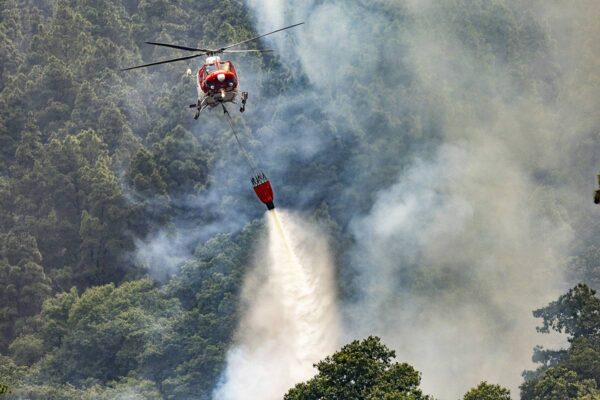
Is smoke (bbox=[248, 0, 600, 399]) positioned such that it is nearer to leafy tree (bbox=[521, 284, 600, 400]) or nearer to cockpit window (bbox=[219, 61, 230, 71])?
leafy tree (bbox=[521, 284, 600, 400])

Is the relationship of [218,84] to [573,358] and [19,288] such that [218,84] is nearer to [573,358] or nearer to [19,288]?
[573,358]

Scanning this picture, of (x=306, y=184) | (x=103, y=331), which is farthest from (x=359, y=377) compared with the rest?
(x=306, y=184)

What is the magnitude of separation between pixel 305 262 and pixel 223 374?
25.9ft

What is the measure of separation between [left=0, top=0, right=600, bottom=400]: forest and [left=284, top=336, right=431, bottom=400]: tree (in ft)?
58.3

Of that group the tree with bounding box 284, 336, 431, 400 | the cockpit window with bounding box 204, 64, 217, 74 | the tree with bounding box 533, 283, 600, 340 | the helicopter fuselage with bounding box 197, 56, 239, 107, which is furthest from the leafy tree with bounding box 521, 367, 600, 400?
the cockpit window with bounding box 204, 64, 217, 74

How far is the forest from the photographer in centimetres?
10988

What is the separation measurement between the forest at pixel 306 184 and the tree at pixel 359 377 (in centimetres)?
1776

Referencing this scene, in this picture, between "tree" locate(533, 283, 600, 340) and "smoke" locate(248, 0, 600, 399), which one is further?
"smoke" locate(248, 0, 600, 399)

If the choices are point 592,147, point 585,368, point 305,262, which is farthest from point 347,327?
point 592,147

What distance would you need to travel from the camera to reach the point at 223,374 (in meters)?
105

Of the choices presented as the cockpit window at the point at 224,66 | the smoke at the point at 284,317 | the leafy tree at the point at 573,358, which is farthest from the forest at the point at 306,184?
the cockpit window at the point at 224,66

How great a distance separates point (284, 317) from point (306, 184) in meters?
13.5

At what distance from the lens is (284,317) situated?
4134 inches

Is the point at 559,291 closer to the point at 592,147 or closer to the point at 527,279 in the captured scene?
the point at 527,279
